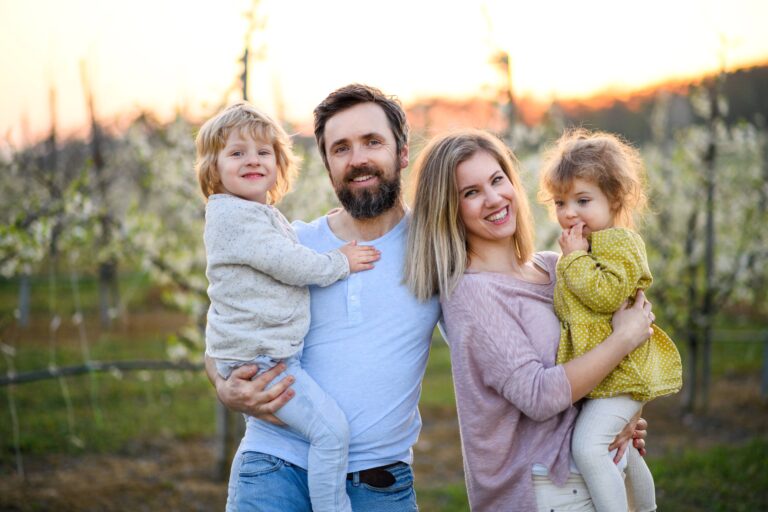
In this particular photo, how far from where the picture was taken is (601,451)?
8.06 feet

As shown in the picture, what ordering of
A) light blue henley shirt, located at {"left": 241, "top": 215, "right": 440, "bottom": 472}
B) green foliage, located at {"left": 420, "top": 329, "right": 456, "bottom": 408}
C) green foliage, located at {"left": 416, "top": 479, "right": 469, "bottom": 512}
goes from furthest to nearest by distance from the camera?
1. green foliage, located at {"left": 420, "top": 329, "right": 456, "bottom": 408}
2. green foliage, located at {"left": 416, "top": 479, "right": 469, "bottom": 512}
3. light blue henley shirt, located at {"left": 241, "top": 215, "right": 440, "bottom": 472}

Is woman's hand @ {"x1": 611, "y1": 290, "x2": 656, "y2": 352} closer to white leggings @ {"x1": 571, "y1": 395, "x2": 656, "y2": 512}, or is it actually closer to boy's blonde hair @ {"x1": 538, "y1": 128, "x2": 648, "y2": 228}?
white leggings @ {"x1": 571, "y1": 395, "x2": 656, "y2": 512}

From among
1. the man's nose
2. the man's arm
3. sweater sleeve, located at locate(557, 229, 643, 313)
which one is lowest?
the man's arm

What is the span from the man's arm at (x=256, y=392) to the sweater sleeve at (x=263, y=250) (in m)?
0.35

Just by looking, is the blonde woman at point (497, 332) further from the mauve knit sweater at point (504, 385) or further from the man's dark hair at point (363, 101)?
the man's dark hair at point (363, 101)

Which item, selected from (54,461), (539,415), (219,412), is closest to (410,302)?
(539,415)

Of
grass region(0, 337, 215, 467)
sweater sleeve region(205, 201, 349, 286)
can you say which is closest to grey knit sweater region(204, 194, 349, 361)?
sweater sleeve region(205, 201, 349, 286)

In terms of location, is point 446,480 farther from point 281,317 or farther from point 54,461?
point 281,317

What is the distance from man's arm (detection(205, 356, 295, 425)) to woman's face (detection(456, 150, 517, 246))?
91cm

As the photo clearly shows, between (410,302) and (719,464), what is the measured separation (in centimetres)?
504

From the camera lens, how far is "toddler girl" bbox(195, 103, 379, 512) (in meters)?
2.53

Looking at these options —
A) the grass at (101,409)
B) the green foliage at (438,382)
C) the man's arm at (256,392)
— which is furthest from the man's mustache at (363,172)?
the green foliage at (438,382)

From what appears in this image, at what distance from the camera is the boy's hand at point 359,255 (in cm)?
271

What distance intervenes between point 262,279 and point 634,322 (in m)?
1.35
